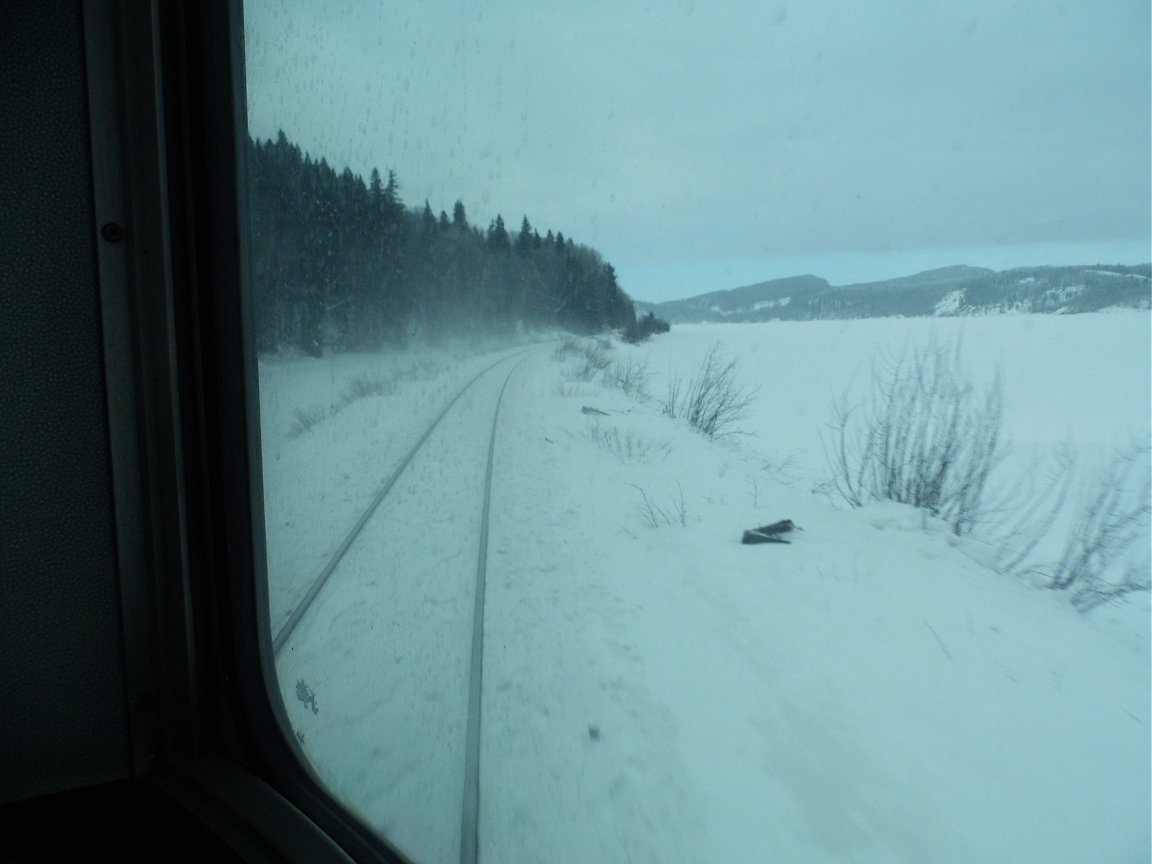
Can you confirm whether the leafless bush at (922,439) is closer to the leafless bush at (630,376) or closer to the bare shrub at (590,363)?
the leafless bush at (630,376)

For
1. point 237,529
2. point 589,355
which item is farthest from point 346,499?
point 589,355

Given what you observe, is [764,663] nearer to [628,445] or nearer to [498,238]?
[628,445]

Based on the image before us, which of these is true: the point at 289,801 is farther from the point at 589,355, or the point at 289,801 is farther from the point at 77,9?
the point at 589,355

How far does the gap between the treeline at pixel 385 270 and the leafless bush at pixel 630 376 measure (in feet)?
2.05

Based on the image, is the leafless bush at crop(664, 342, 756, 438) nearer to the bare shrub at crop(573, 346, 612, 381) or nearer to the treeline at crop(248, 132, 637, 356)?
the treeline at crop(248, 132, 637, 356)

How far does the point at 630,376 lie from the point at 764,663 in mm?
7676

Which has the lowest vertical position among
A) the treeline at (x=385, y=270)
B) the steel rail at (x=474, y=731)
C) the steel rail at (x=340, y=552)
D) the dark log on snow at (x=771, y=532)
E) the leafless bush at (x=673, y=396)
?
the steel rail at (x=474, y=731)

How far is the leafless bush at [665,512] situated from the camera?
21.4 ft

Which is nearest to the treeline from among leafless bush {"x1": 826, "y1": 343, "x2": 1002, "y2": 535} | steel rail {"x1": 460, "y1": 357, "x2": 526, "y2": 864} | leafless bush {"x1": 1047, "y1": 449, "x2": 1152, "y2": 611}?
steel rail {"x1": 460, "y1": 357, "x2": 526, "y2": 864}

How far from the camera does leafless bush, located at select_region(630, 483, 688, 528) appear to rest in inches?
257

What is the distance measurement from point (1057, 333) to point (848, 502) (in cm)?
294

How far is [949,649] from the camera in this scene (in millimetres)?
3561

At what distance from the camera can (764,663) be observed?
388cm

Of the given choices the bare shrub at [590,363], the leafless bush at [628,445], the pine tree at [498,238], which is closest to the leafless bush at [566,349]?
the bare shrub at [590,363]
